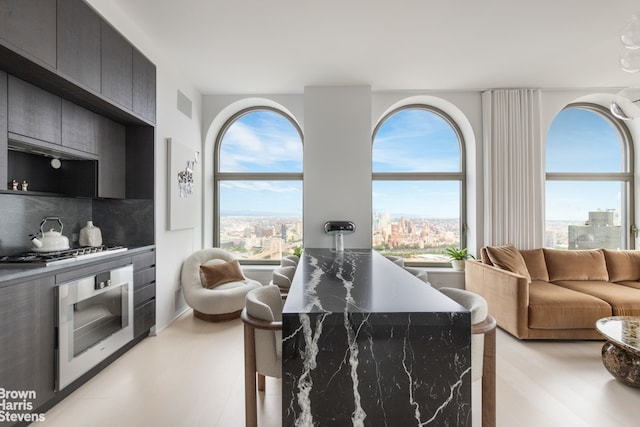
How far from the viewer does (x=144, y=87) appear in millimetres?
2836

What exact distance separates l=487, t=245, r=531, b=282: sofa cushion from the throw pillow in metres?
3.12

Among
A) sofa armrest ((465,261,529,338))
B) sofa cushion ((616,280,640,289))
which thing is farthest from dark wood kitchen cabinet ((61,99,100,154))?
sofa cushion ((616,280,640,289))

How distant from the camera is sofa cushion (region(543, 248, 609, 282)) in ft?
11.6

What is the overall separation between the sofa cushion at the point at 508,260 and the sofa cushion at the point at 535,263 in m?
0.11

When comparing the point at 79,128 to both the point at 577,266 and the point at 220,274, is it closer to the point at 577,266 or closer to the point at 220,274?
the point at 220,274

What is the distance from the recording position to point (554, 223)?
422 cm

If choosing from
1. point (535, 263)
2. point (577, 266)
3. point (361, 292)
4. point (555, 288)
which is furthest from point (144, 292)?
point (577, 266)

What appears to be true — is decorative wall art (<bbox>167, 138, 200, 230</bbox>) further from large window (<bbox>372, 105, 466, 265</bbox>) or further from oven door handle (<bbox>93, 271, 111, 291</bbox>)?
large window (<bbox>372, 105, 466, 265</bbox>)

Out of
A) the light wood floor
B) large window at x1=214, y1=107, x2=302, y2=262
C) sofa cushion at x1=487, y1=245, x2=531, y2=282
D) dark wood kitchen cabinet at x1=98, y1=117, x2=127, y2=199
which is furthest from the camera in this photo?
large window at x1=214, y1=107, x2=302, y2=262

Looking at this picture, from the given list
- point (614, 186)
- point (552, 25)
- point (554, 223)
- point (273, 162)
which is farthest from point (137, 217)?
point (614, 186)

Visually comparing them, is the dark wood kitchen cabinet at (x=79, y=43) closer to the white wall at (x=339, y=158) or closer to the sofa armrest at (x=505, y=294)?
the white wall at (x=339, y=158)

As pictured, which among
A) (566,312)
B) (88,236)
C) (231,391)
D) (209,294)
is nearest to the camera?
(231,391)

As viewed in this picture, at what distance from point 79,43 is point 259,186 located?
269 cm

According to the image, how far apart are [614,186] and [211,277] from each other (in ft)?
19.0
